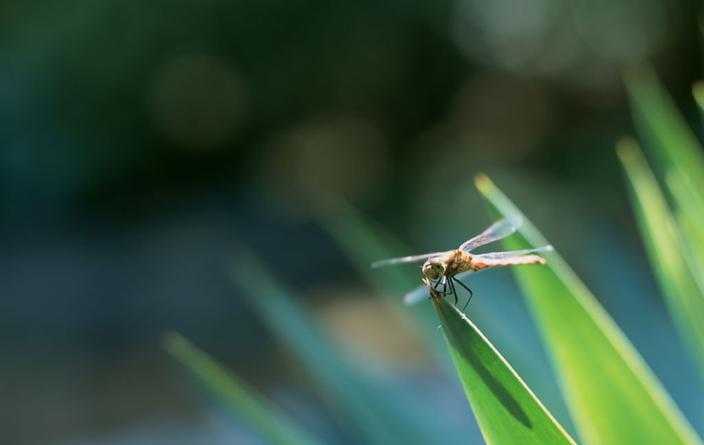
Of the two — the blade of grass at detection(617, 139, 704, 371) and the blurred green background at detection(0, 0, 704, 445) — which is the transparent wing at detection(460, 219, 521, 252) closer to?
the blade of grass at detection(617, 139, 704, 371)

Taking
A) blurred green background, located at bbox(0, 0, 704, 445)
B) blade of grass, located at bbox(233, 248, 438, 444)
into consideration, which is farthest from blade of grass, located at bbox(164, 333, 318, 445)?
blurred green background, located at bbox(0, 0, 704, 445)

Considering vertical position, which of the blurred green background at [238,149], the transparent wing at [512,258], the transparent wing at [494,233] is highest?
the blurred green background at [238,149]

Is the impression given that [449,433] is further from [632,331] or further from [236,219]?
[236,219]

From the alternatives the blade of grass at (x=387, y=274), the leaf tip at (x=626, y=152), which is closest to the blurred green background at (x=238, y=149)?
the leaf tip at (x=626, y=152)

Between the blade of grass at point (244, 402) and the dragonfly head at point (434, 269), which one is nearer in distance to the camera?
the dragonfly head at point (434, 269)

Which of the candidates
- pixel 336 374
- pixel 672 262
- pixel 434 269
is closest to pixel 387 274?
pixel 336 374

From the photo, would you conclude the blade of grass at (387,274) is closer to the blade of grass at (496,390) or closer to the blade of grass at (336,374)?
the blade of grass at (336,374)

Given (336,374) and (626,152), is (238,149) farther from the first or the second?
(336,374)
